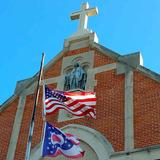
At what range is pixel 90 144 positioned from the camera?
56.1ft

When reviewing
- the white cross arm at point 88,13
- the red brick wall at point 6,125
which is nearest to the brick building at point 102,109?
the red brick wall at point 6,125

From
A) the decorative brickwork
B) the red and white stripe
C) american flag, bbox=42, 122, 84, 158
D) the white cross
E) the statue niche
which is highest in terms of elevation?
the white cross

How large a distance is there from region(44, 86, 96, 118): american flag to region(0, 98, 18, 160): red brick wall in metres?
2.96

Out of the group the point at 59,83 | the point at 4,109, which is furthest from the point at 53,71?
the point at 4,109

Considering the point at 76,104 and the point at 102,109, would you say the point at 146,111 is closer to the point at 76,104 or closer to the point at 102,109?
the point at 102,109

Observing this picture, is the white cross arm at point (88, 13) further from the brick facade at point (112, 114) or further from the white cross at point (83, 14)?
the brick facade at point (112, 114)

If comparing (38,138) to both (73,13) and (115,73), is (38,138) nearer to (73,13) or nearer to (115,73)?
(115,73)

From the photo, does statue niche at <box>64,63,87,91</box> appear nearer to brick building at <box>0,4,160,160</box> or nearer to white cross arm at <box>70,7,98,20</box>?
brick building at <box>0,4,160,160</box>

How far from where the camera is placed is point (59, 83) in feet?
65.0

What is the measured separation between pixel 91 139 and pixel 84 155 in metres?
0.59

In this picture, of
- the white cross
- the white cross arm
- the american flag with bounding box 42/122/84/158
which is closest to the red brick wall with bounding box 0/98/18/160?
the american flag with bounding box 42/122/84/158

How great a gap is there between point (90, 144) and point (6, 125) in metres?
3.92

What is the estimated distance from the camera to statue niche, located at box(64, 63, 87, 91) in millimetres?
19297

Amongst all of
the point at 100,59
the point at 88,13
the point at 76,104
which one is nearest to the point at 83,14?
the point at 88,13
